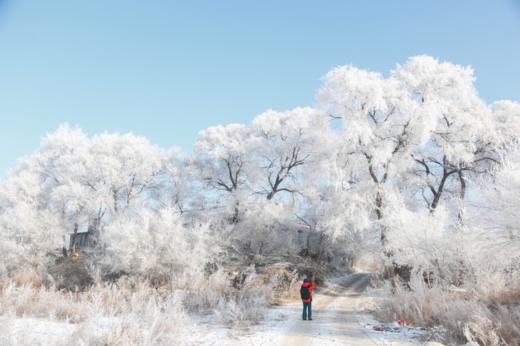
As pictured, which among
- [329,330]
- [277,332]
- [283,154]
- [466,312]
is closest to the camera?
[466,312]

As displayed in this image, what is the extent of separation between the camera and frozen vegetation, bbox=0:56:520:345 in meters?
9.34

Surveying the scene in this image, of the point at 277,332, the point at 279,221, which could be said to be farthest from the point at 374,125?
the point at 277,332

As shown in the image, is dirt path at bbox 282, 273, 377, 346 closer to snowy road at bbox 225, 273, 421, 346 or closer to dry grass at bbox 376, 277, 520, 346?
snowy road at bbox 225, 273, 421, 346

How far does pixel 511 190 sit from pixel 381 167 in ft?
37.7

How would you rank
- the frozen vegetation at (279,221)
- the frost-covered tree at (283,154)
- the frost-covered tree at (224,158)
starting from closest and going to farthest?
the frozen vegetation at (279,221) → the frost-covered tree at (283,154) → the frost-covered tree at (224,158)

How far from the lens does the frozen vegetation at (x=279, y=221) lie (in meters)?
9.34

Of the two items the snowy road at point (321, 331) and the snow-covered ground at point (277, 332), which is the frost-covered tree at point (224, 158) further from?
the snow-covered ground at point (277, 332)

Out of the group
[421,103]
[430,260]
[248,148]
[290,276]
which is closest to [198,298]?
[290,276]

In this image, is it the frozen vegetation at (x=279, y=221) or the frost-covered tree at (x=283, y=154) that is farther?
the frost-covered tree at (x=283, y=154)

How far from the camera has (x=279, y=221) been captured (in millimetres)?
26953

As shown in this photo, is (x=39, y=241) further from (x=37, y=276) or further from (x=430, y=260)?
(x=430, y=260)

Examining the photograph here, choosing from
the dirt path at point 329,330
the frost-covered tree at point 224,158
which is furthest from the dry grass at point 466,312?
the frost-covered tree at point 224,158

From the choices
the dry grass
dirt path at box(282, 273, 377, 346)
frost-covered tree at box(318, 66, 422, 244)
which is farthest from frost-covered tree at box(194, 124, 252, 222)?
the dry grass

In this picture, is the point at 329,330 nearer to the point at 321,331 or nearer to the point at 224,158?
the point at 321,331
